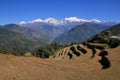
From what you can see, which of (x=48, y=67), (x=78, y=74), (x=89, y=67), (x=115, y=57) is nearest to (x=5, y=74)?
(x=48, y=67)

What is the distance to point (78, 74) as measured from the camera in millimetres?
38125

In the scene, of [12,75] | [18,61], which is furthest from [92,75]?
[18,61]

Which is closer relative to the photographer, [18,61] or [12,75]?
[12,75]

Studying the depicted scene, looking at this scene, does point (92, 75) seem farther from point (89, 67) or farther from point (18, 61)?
point (18, 61)

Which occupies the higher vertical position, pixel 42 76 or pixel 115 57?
pixel 115 57

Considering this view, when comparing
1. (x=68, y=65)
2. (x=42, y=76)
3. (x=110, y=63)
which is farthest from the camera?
(x=68, y=65)

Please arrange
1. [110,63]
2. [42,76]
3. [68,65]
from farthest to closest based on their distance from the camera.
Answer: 1. [68,65]
2. [110,63]
3. [42,76]

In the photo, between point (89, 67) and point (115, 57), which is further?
point (115, 57)

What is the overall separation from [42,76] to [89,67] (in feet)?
36.8

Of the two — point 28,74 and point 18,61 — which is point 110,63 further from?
point 18,61

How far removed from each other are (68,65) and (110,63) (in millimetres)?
8474

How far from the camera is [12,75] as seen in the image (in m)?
36.8

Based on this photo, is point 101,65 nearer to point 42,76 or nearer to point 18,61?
point 42,76

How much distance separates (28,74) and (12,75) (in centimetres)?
Result: 271
